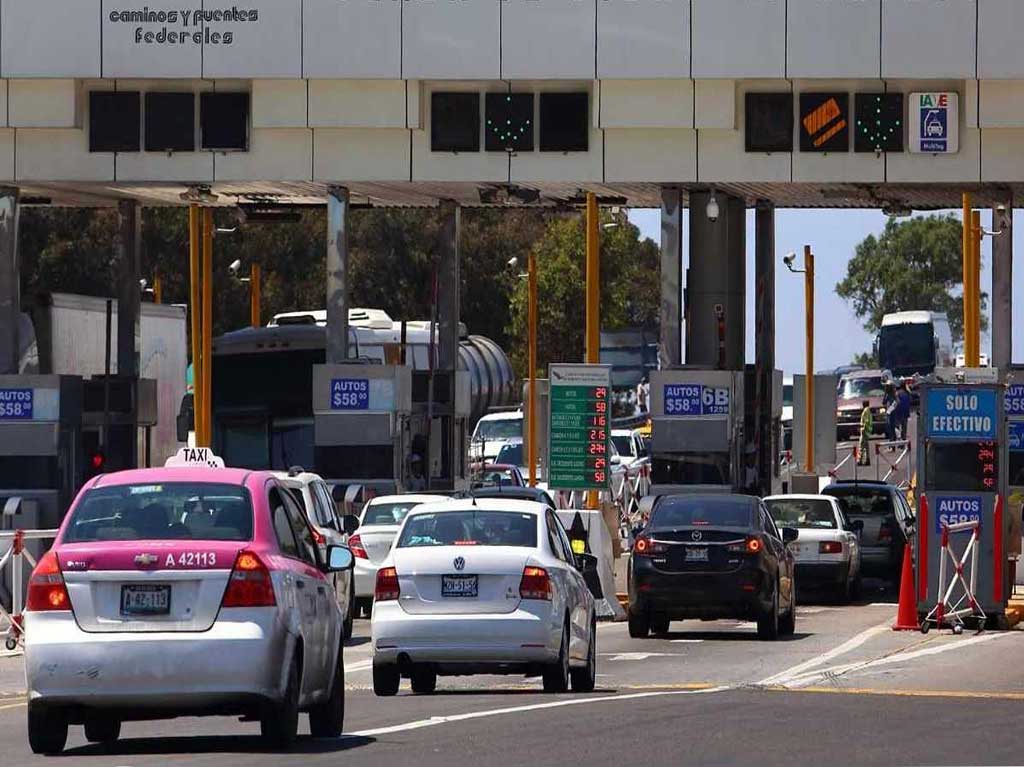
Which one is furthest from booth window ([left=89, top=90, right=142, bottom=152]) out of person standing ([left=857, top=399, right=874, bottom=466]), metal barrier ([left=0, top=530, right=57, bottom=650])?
person standing ([left=857, top=399, right=874, bottom=466])

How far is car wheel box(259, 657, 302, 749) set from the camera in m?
14.4

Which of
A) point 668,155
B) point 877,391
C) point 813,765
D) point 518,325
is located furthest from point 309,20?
point 518,325

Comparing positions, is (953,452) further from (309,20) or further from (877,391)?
(877,391)

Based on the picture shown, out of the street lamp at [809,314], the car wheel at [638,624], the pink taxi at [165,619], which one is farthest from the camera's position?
the street lamp at [809,314]

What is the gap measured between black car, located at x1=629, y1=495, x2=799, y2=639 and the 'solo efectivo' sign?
10714mm

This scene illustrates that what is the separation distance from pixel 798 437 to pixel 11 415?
86.8 ft

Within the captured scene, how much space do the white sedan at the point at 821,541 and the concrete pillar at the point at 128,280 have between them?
13584mm

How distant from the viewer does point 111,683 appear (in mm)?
14000

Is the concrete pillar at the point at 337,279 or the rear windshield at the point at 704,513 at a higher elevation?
the concrete pillar at the point at 337,279

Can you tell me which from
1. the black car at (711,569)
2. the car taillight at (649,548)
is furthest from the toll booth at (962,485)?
the car taillight at (649,548)

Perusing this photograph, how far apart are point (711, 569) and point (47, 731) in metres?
13.2

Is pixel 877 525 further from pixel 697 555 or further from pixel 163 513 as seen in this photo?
pixel 163 513

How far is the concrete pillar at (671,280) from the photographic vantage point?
38469mm

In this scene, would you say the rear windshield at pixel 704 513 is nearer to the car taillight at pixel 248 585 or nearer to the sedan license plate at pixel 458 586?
the sedan license plate at pixel 458 586
